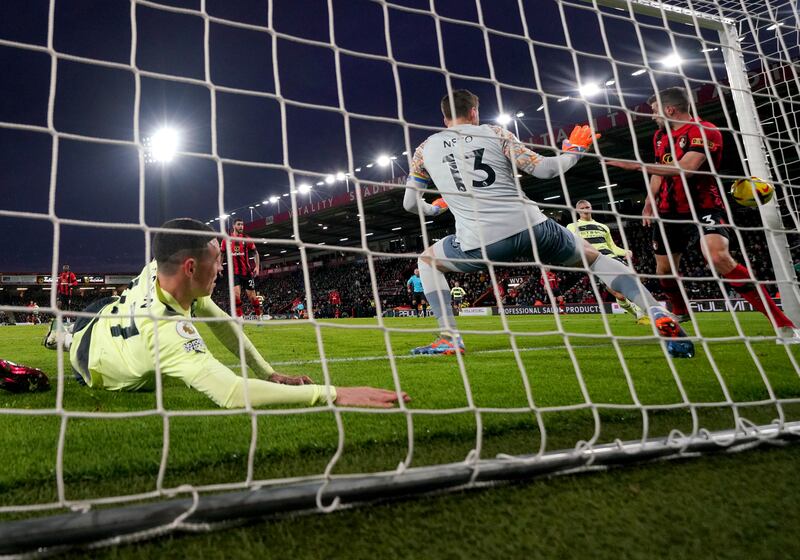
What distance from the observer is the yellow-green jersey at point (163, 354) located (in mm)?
1915

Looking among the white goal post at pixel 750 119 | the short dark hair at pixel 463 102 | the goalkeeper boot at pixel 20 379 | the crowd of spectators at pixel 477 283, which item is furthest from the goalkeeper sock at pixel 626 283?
the crowd of spectators at pixel 477 283

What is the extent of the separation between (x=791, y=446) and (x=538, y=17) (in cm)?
3408

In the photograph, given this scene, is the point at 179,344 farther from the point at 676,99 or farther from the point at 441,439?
the point at 676,99

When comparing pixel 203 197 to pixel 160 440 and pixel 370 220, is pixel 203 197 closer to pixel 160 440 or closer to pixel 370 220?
pixel 370 220

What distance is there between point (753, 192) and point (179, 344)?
11.7ft

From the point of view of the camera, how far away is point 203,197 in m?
→ 64.1

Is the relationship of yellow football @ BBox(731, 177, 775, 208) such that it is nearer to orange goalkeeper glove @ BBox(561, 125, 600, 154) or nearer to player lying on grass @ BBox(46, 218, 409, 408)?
orange goalkeeper glove @ BBox(561, 125, 600, 154)

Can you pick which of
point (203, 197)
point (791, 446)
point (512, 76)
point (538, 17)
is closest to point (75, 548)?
point (791, 446)

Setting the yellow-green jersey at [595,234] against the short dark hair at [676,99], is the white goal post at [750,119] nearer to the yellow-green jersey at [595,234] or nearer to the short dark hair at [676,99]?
the short dark hair at [676,99]

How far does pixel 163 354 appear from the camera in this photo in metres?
2.03

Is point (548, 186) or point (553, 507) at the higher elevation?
point (548, 186)

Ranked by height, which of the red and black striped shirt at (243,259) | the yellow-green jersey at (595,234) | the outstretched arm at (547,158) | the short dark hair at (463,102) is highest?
the red and black striped shirt at (243,259)

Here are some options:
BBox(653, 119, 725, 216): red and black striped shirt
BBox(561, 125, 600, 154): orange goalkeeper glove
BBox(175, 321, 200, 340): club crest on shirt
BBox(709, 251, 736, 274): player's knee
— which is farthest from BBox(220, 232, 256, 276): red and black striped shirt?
BBox(709, 251, 736, 274): player's knee

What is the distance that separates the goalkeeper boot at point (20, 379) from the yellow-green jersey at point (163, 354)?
226mm
